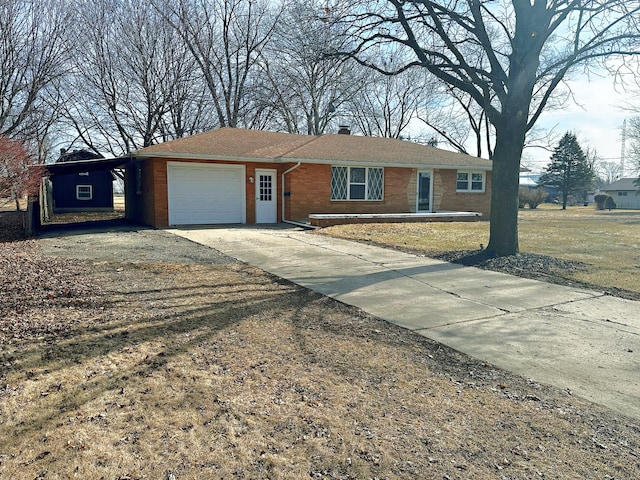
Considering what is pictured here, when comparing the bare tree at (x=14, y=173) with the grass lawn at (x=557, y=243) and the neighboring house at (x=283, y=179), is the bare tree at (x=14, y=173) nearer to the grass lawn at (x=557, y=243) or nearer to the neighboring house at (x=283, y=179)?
the neighboring house at (x=283, y=179)

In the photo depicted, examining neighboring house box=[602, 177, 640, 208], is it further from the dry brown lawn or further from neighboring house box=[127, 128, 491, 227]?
the dry brown lawn

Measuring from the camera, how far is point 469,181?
74.2ft

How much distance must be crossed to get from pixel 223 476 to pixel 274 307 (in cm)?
345

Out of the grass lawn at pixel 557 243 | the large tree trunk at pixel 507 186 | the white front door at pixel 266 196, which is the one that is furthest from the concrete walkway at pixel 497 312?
the white front door at pixel 266 196

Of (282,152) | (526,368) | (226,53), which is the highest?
(226,53)

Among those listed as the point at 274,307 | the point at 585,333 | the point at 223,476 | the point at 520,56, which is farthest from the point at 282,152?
the point at 223,476

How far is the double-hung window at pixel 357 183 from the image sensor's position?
18.8m

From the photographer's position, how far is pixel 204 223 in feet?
54.7

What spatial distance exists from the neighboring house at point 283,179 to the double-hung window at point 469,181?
0.18ft

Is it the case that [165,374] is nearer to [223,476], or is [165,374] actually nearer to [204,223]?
[223,476]

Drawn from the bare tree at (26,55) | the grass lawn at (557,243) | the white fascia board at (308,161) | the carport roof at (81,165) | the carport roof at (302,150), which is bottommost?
the grass lawn at (557,243)

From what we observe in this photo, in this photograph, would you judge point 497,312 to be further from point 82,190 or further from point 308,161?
point 82,190

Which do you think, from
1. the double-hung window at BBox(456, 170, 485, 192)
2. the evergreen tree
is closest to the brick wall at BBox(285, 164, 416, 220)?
the double-hung window at BBox(456, 170, 485, 192)

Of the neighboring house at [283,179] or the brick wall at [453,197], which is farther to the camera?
the brick wall at [453,197]
